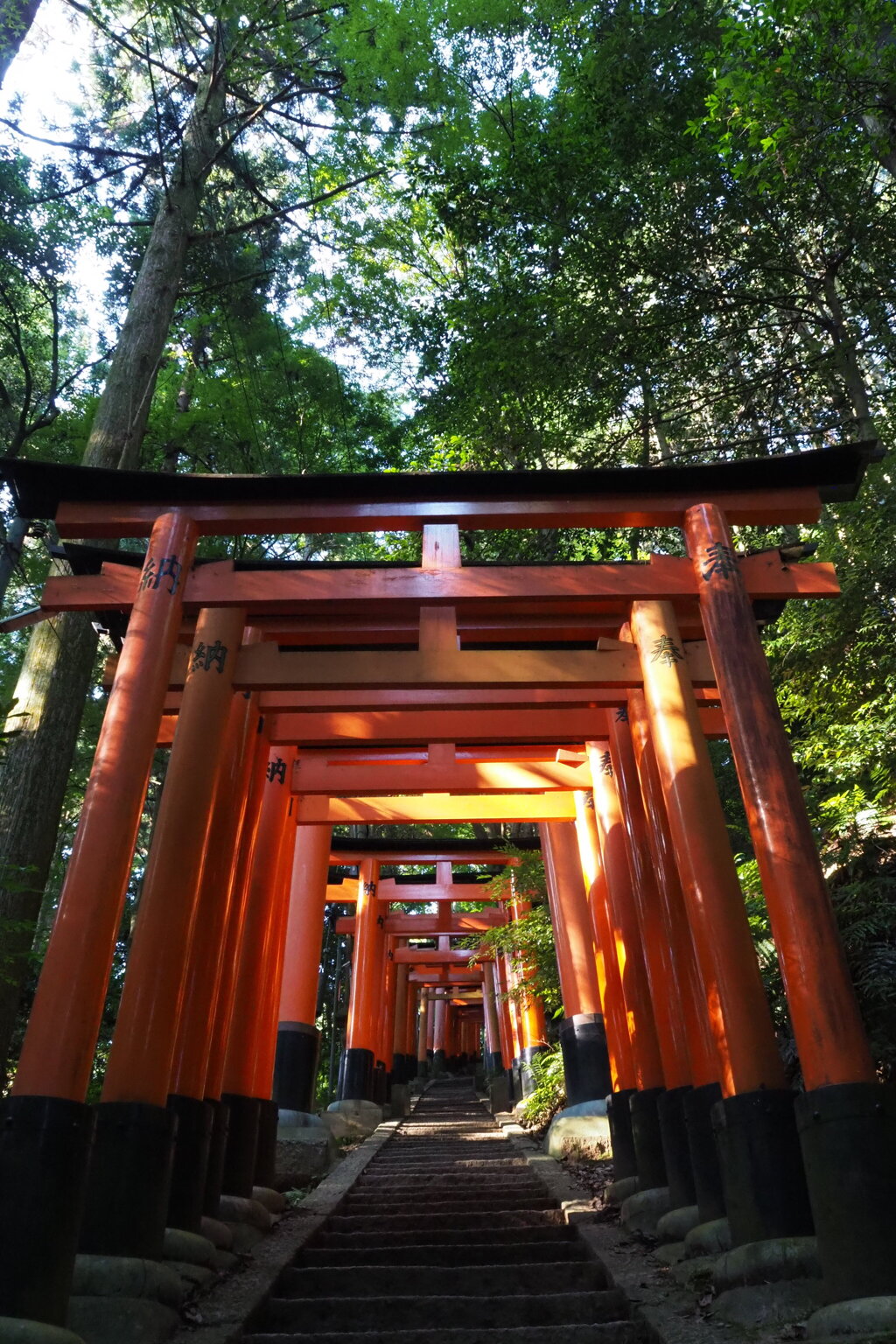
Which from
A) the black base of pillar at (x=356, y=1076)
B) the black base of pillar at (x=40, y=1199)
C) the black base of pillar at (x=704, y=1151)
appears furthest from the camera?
the black base of pillar at (x=356, y=1076)

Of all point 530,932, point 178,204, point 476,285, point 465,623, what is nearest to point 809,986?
point 465,623

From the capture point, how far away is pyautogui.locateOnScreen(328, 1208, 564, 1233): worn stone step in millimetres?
7004

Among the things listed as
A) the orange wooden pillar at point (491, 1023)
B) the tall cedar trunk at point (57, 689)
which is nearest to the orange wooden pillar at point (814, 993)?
the tall cedar trunk at point (57, 689)

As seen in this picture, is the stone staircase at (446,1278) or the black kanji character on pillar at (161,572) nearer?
the stone staircase at (446,1278)

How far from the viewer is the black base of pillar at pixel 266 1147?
25.1ft

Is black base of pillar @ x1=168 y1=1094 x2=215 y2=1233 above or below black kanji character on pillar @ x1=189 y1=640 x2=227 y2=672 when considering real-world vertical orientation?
below

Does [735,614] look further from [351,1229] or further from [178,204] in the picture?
[178,204]

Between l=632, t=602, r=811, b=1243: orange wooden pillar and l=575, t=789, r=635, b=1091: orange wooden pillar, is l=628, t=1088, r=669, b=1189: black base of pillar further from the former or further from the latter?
l=632, t=602, r=811, b=1243: orange wooden pillar

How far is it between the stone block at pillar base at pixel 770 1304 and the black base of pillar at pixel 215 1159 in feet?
11.1

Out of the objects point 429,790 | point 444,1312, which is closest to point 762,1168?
point 444,1312

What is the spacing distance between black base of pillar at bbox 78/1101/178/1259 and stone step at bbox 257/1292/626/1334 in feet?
3.23

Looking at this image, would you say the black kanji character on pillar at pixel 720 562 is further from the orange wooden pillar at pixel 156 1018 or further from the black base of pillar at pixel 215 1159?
the black base of pillar at pixel 215 1159

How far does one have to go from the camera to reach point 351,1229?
7.20 meters

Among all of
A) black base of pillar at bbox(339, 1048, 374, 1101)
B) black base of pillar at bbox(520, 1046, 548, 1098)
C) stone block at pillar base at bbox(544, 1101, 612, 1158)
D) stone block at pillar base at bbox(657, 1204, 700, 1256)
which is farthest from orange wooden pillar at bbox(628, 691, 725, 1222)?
black base of pillar at bbox(339, 1048, 374, 1101)
